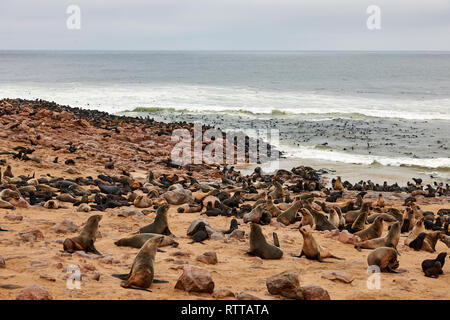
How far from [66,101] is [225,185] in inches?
1271

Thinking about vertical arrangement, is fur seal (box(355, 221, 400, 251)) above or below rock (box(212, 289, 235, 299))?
below

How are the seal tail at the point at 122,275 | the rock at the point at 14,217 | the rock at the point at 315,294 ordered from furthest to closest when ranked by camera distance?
1. the rock at the point at 14,217
2. the seal tail at the point at 122,275
3. the rock at the point at 315,294

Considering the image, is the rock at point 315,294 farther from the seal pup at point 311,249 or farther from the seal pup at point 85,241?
the seal pup at point 85,241

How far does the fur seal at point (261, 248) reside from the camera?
7.04m

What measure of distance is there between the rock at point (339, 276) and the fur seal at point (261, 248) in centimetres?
101

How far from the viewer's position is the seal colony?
5.74 meters

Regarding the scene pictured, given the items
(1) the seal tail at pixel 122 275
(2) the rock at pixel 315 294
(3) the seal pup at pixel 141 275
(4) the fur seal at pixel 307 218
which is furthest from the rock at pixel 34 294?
(4) the fur seal at pixel 307 218

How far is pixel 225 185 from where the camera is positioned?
13.4m

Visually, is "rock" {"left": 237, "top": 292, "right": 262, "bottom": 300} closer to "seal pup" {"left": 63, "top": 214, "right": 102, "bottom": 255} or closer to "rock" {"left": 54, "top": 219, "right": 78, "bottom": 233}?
"seal pup" {"left": 63, "top": 214, "right": 102, "bottom": 255}

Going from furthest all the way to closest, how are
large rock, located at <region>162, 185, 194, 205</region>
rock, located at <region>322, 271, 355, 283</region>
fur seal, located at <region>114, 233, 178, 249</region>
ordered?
large rock, located at <region>162, 185, 194, 205</region>
fur seal, located at <region>114, 233, 178, 249</region>
rock, located at <region>322, 271, 355, 283</region>

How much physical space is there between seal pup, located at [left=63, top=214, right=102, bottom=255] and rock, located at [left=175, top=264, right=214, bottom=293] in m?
1.76

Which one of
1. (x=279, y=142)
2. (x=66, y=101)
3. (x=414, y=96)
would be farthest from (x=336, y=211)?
(x=414, y=96)

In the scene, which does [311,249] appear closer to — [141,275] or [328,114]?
[141,275]

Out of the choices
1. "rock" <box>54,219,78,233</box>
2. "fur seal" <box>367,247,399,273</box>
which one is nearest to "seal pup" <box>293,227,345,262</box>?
A: "fur seal" <box>367,247,399,273</box>
